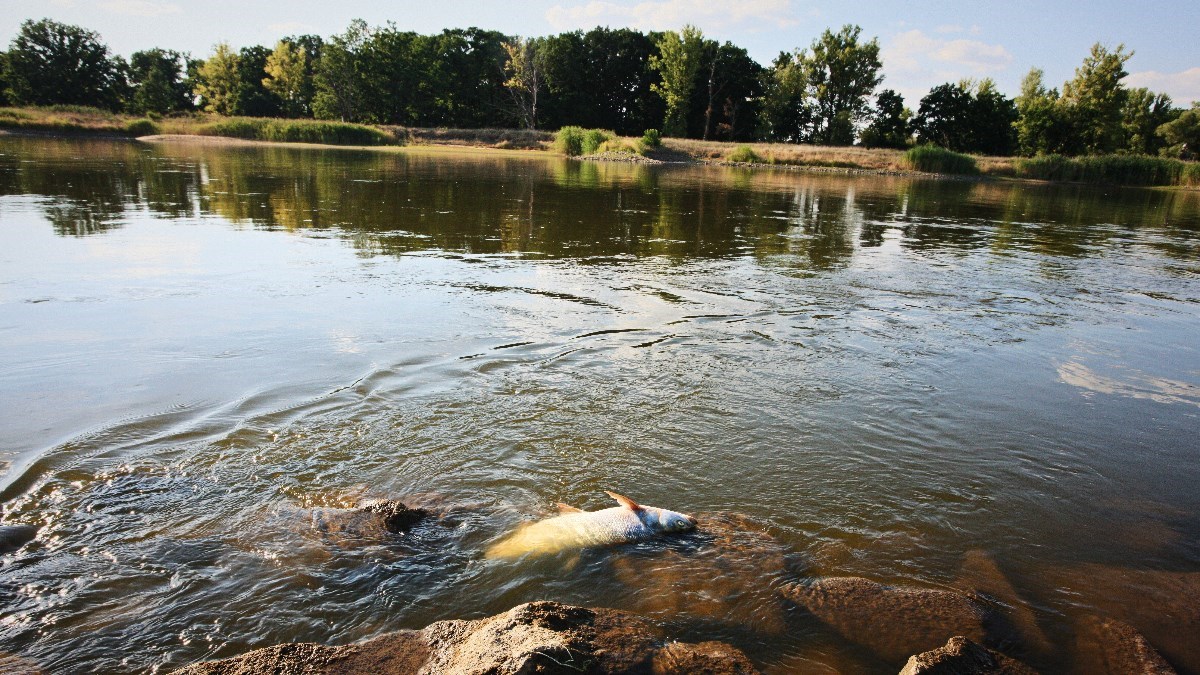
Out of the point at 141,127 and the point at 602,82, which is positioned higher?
the point at 602,82

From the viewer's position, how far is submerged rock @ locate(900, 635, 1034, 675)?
2.75m

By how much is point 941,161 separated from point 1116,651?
56.9m

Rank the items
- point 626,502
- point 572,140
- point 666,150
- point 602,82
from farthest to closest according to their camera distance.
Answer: point 602,82 → point 572,140 → point 666,150 → point 626,502

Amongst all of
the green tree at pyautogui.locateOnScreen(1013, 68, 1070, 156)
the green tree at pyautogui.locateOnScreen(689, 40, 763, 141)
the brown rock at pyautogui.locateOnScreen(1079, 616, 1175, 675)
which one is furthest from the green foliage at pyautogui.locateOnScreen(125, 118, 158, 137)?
the green tree at pyautogui.locateOnScreen(1013, 68, 1070, 156)

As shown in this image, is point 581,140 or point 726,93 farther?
point 726,93

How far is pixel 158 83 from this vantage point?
3383 inches

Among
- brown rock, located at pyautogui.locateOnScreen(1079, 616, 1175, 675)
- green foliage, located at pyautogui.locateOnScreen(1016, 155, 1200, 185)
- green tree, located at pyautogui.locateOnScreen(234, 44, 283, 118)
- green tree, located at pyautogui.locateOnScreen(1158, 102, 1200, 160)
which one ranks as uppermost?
green tree, located at pyautogui.locateOnScreen(234, 44, 283, 118)

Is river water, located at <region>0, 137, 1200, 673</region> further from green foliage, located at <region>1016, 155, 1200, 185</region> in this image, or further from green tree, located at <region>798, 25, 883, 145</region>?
green tree, located at <region>798, 25, 883, 145</region>

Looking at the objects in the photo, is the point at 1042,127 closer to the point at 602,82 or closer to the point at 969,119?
the point at 969,119

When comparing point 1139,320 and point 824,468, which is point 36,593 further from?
point 1139,320

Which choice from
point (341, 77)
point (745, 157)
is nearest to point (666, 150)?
point (745, 157)

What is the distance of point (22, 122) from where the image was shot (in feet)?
184

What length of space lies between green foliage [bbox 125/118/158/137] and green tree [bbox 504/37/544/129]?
35883mm

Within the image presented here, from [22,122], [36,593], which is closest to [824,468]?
[36,593]
